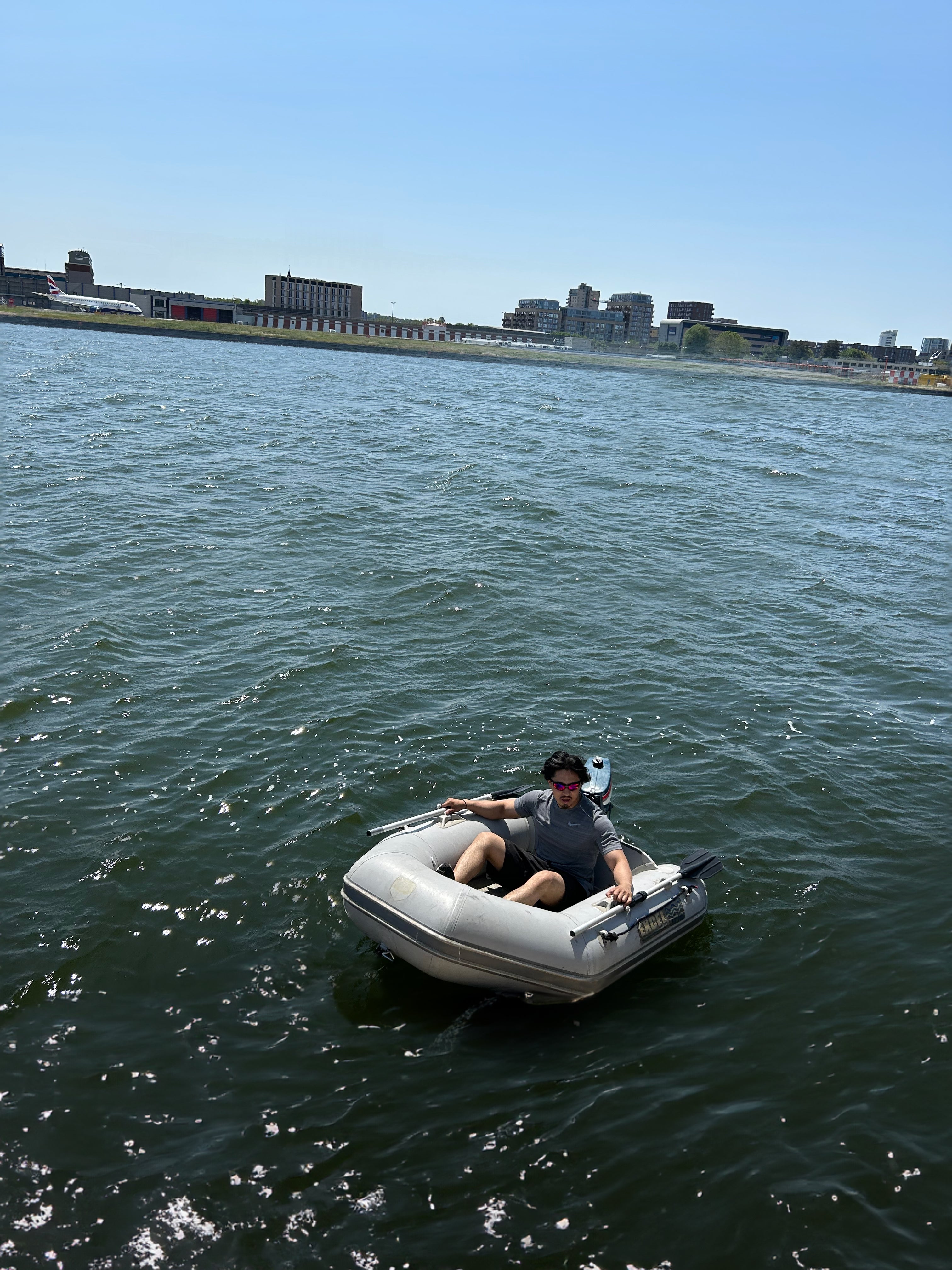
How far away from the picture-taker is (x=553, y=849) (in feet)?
26.3

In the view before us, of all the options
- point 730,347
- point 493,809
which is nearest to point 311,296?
point 730,347

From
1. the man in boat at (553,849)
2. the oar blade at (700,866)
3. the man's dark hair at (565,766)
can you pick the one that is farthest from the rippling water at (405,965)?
the man's dark hair at (565,766)

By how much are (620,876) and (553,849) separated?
72cm

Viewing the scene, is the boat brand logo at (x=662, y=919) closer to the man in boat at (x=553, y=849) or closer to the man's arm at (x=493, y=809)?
the man in boat at (x=553, y=849)

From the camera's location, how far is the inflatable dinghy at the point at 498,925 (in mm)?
6758

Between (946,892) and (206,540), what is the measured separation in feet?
50.7

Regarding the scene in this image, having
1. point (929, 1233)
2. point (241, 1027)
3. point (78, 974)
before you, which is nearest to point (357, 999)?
point (241, 1027)

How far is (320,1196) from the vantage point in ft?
17.9

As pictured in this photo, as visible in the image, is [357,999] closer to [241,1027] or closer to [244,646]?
[241,1027]

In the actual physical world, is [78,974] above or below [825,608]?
below

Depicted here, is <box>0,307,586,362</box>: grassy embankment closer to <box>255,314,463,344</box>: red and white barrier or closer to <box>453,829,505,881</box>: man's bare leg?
<box>255,314,463,344</box>: red and white barrier

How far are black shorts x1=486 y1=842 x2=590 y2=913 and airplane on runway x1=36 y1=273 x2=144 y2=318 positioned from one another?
447 ft

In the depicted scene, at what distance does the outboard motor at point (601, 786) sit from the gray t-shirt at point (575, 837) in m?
0.21

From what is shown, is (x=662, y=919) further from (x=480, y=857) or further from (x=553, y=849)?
(x=480, y=857)
